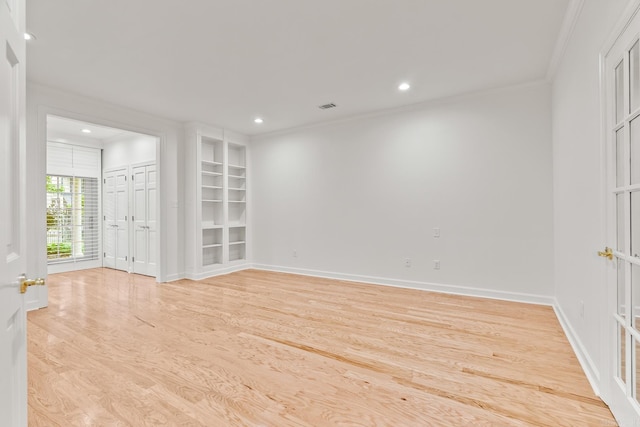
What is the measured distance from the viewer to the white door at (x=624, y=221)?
59.6 inches

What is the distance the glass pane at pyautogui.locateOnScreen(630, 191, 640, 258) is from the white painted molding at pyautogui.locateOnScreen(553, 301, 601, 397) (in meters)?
0.96

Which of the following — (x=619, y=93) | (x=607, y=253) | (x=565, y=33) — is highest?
(x=565, y=33)

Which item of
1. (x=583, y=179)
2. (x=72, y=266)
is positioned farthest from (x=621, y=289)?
(x=72, y=266)

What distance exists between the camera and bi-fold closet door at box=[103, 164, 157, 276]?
19.2 feet

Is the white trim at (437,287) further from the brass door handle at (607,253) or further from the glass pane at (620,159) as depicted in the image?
the glass pane at (620,159)

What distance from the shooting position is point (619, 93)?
1.70 m

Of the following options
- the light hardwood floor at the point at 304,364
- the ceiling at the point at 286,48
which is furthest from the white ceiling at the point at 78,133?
the light hardwood floor at the point at 304,364

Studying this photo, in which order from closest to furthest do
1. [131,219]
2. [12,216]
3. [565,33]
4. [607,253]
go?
[12,216] → [607,253] → [565,33] → [131,219]

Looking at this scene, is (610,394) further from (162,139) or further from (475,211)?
(162,139)

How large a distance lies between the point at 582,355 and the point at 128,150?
7488mm

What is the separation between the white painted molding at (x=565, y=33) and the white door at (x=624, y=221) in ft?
2.95

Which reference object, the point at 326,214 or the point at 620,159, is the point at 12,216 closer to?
the point at 620,159

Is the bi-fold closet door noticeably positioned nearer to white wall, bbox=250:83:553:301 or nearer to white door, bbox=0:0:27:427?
white wall, bbox=250:83:553:301

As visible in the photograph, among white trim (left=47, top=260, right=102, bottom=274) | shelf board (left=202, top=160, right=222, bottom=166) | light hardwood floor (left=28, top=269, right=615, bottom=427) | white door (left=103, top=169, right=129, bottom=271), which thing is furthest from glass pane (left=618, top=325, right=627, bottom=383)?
white trim (left=47, top=260, right=102, bottom=274)
